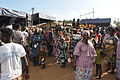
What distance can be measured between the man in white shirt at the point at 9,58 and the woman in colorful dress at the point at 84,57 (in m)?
1.44

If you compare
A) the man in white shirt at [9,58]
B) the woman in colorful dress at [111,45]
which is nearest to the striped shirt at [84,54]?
the man in white shirt at [9,58]

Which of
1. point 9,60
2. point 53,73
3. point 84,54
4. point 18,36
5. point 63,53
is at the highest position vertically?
point 18,36

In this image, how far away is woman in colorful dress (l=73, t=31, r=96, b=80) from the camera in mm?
3418

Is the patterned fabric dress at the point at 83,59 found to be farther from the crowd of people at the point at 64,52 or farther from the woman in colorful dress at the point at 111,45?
the woman in colorful dress at the point at 111,45

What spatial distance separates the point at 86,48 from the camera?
11.2ft

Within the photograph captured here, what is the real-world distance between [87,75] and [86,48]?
0.61m

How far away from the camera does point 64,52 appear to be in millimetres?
6488

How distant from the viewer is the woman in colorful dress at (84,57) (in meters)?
3.42

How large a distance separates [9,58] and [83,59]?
1691 mm

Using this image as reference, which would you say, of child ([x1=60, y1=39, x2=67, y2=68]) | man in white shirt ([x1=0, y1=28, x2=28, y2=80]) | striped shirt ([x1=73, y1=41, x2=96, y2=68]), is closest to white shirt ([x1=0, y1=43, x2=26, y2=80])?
man in white shirt ([x1=0, y1=28, x2=28, y2=80])

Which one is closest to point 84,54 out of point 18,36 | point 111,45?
point 111,45

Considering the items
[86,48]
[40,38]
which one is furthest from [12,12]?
[86,48]

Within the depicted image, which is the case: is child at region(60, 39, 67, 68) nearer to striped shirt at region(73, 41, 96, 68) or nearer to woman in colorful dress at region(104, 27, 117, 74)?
woman in colorful dress at region(104, 27, 117, 74)

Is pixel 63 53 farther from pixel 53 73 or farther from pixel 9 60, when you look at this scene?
pixel 9 60
